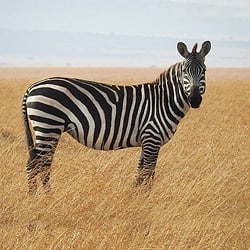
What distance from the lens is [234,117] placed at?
13.3 m

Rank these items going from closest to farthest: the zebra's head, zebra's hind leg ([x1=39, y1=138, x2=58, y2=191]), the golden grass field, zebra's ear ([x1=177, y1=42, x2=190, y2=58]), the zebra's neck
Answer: the golden grass field < zebra's hind leg ([x1=39, y1=138, x2=58, y2=191]) < the zebra's head < zebra's ear ([x1=177, y1=42, x2=190, y2=58]) < the zebra's neck

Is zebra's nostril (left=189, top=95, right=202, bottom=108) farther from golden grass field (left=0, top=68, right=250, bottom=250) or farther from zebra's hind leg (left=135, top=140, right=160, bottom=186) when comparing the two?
golden grass field (left=0, top=68, right=250, bottom=250)

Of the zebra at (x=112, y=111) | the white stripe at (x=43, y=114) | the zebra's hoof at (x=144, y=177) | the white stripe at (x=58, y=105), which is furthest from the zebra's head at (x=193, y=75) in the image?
the white stripe at (x=43, y=114)

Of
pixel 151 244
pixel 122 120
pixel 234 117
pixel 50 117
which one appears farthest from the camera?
pixel 234 117

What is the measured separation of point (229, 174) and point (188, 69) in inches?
61.1

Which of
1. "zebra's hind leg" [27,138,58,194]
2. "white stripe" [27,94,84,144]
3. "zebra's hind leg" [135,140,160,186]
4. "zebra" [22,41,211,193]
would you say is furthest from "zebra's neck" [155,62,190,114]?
"zebra's hind leg" [27,138,58,194]

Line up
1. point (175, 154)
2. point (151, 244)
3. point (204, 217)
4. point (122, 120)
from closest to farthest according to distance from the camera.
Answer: point (151, 244) → point (204, 217) → point (122, 120) → point (175, 154)

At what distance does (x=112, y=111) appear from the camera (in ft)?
21.5

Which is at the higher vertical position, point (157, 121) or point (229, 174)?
point (157, 121)

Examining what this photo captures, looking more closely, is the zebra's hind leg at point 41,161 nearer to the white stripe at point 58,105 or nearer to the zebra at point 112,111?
the zebra at point 112,111

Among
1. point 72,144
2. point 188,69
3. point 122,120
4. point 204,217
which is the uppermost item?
point 188,69

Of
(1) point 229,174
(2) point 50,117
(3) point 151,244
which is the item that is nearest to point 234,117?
(1) point 229,174

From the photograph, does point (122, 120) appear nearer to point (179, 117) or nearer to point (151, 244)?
point (179, 117)

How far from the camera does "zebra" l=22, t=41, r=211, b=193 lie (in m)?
6.15
